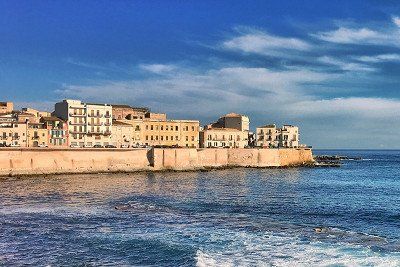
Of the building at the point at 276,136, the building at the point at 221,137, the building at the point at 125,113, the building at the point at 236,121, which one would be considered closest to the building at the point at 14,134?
the building at the point at 125,113

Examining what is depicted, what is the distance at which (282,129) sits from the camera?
455ft

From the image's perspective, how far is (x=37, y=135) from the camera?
3423 inches

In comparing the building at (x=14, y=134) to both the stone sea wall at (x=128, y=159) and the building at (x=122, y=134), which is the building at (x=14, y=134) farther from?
the building at (x=122, y=134)

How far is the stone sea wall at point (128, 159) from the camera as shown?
72.3 m

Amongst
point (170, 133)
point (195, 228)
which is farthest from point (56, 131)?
point (195, 228)

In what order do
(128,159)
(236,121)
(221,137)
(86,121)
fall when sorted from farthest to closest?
(236,121) → (221,137) → (86,121) → (128,159)

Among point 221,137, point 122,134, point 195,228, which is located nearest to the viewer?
point 195,228

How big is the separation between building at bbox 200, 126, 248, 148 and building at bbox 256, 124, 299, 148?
14.9 metres

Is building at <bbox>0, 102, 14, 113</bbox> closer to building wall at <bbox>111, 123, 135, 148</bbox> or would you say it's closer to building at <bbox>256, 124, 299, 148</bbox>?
building wall at <bbox>111, 123, 135, 148</bbox>

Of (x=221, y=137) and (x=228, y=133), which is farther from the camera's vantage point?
(x=228, y=133)

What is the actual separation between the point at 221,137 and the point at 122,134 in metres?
26.6

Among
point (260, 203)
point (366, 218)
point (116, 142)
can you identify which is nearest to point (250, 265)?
point (366, 218)

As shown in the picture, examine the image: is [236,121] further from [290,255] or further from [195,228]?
[290,255]

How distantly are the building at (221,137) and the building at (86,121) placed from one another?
83.0 ft
